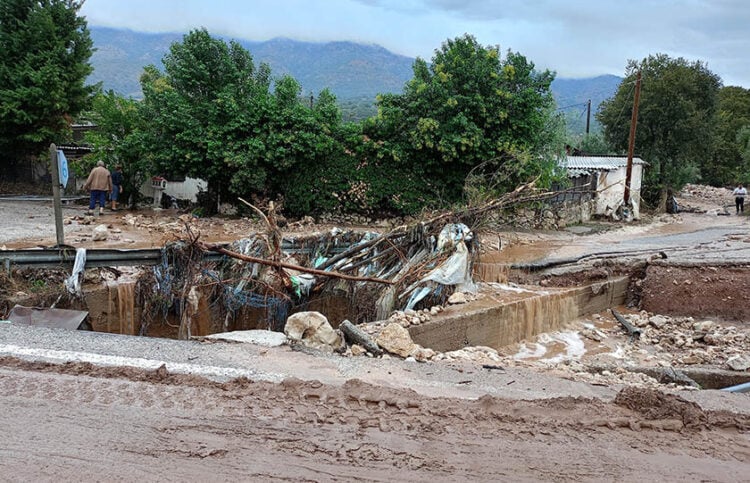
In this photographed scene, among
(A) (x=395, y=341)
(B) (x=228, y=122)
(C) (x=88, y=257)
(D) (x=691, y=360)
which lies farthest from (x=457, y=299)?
(B) (x=228, y=122)

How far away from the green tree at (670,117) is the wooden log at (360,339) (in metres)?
26.4

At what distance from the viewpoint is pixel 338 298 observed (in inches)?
364

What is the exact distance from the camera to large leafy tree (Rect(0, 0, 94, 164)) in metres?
19.8

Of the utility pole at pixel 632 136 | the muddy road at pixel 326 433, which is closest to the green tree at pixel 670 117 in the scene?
the utility pole at pixel 632 136

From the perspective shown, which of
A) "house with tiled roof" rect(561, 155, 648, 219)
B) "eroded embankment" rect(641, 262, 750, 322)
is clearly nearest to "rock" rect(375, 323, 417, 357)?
"eroded embankment" rect(641, 262, 750, 322)

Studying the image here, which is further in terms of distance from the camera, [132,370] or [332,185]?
[332,185]

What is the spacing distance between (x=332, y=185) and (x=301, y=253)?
8286 millimetres

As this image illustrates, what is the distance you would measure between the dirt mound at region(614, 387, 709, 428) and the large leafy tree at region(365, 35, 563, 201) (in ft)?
40.5

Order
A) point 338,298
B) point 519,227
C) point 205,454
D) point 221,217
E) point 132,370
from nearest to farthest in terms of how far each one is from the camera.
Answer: point 205,454
point 132,370
point 338,298
point 221,217
point 519,227

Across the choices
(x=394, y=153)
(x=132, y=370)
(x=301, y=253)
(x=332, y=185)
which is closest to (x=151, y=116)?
(x=332, y=185)

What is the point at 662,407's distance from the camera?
428 centimetres

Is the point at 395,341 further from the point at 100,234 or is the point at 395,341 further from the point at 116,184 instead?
the point at 116,184

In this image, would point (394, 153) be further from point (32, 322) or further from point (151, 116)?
point (32, 322)

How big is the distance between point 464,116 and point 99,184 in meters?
11.3
